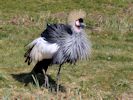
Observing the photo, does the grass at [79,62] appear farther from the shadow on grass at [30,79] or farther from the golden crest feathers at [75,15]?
the golden crest feathers at [75,15]

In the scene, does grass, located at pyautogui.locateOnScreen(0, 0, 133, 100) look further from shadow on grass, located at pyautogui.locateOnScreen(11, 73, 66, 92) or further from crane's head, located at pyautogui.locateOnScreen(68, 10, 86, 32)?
crane's head, located at pyautogui.locateOnScreen(68, 10, 86, 32)

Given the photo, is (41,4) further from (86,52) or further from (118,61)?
(86,52)

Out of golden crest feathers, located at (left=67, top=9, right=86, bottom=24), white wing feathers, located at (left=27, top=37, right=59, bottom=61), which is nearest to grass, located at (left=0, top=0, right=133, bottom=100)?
white wing feathers, located at (left=27, top=37, right=59, bottom=61)

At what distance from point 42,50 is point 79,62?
123 inches

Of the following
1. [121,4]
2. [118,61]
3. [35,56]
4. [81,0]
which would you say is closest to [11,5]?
[81,0]

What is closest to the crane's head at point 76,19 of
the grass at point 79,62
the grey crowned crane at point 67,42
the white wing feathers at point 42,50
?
the grey crowned crane at point 67,42

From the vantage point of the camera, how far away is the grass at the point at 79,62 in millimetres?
11227

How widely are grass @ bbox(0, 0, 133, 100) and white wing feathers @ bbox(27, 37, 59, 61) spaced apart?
545 mm

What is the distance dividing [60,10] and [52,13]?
826 mm

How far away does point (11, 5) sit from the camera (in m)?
23.8

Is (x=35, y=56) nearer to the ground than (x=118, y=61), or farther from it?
farther from it

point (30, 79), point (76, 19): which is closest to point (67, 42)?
point (76, 19)

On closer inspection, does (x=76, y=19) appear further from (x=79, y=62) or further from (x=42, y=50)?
(x=79, y=62)

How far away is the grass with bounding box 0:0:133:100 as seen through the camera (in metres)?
11.2
